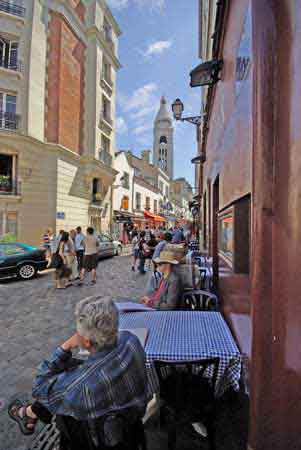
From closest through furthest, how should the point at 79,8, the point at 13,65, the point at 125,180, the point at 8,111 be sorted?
the point at 8,111, the point at 13,65, the point at 79,8, the point at 125,180

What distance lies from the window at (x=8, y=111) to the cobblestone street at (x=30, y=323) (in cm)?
985

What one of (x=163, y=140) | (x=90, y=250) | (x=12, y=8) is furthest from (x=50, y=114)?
(x=163, y=140)

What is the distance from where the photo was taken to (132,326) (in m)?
2.63

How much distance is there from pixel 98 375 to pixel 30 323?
163 inches

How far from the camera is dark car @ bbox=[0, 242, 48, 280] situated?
8391mm

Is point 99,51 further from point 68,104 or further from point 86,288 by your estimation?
point 86,288

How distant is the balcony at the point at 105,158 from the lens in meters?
21.1

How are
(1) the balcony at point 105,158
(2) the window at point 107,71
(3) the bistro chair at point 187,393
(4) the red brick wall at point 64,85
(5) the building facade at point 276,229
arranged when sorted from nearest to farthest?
(5) the building facade at point 276,229, (3) the bistro chair at point 187,393, (4) the red brick wall at point 64,85, (1) the balcony at point 105,158, (2) the window at point 107,71

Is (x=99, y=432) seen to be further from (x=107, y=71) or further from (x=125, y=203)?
(x=125, y=203)

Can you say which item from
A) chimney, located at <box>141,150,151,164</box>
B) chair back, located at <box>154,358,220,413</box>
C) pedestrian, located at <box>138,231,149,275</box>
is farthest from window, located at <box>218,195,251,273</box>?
chimney, located at <box>141,150,151,164</box>

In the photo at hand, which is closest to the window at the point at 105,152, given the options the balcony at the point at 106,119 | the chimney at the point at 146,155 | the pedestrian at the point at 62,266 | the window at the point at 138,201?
the balcony at the point at 106,119

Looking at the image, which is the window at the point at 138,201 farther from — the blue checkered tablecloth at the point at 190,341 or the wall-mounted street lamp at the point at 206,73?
the blue checkered tablecloth at the point at 190,341

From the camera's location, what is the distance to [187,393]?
6.83 ft

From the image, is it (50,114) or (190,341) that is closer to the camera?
(190,341)
